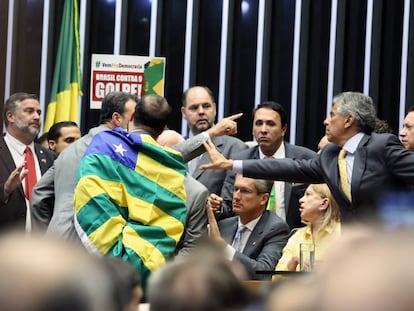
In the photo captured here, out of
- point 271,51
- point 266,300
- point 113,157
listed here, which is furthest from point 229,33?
point 266,300

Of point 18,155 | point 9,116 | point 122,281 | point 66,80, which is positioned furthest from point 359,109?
point 122,281

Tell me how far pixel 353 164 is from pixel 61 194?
142cm

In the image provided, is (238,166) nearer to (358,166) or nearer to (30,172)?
(358,166)

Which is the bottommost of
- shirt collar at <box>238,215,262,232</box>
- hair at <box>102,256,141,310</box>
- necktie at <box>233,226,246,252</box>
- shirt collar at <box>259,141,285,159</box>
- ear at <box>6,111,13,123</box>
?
necktie at <box>233,226,246,252</box>

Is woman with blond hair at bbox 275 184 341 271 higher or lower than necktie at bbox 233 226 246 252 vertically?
higher

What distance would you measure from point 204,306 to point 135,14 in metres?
8.86

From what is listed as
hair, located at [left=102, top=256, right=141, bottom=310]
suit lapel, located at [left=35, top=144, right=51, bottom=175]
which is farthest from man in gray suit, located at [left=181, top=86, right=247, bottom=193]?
hair, located at [left=102, top=256, right=141, bottom=310]

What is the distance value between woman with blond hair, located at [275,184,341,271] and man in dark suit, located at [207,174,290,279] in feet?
0.41

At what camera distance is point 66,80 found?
24.0ft

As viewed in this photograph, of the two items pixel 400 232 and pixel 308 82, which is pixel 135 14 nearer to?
pixel 308 82

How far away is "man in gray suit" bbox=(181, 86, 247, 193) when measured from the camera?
5.60 m

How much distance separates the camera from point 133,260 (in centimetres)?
409

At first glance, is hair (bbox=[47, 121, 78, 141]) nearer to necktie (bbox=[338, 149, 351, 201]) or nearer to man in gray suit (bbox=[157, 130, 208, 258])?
man in gray suit (bbox=[157, 130, 208, 258])

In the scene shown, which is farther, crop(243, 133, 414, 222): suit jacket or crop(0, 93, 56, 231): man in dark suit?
crop(0, 93, 56, 231): man in dark suit
